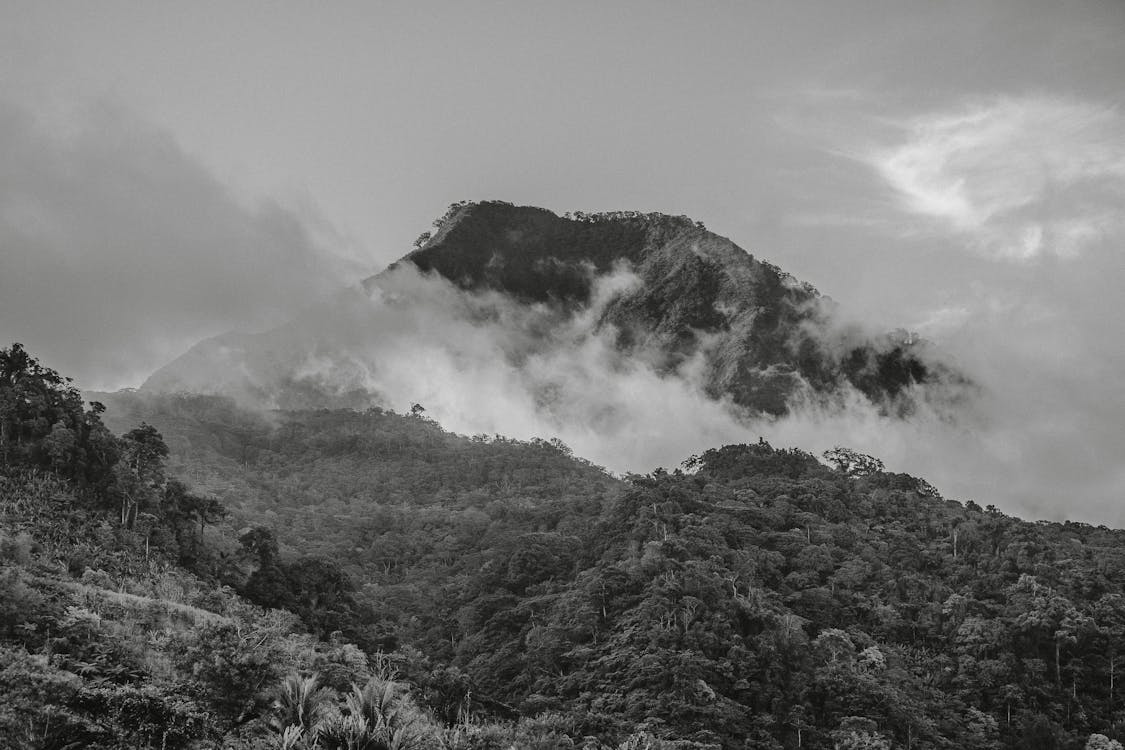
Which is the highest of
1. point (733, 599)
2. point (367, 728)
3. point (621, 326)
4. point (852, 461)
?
point (621, 326)

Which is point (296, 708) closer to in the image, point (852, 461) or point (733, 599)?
point (733, 599)

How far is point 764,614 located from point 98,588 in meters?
42.4

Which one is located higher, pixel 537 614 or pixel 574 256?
pixel 574 256

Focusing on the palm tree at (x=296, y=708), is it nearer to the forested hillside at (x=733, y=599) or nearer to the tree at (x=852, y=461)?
the forested hillside at (x=733, y=599)

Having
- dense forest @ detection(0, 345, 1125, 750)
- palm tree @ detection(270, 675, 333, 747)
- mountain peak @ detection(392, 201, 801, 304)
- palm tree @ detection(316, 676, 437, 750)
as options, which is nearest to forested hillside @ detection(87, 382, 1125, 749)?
dense forest @ detection(0, 345, 1125, 750)

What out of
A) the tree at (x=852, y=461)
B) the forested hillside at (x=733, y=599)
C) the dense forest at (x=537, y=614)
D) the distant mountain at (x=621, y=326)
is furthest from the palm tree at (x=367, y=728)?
the distant mountain at (x=621, y=326)

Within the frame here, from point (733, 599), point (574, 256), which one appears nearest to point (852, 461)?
A: point (733, 599)

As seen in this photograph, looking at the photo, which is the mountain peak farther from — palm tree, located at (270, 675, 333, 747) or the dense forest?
palm tree, located at (270, 675, 333, 747)

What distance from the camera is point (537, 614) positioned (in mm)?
71500

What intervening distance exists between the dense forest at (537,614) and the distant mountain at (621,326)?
4599 centimetres

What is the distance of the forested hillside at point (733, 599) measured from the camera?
186 ft

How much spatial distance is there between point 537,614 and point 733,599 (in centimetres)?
1461

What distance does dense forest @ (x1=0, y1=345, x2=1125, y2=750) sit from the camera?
28.7 metres

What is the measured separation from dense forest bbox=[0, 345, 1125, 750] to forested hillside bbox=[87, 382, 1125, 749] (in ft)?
0.83
